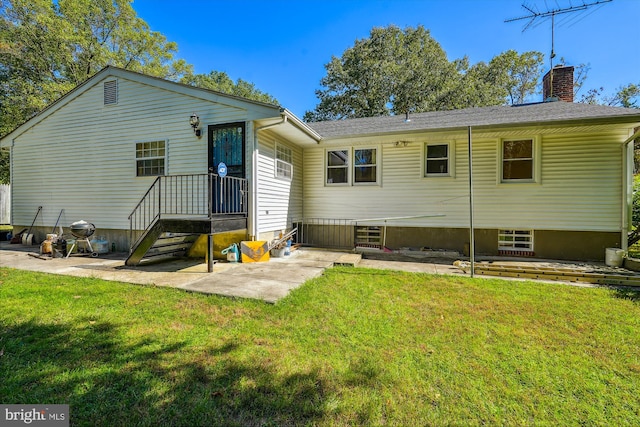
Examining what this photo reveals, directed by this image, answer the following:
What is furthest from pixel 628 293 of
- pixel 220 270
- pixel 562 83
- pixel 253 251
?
pixel 562 83

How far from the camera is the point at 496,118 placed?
799 cm

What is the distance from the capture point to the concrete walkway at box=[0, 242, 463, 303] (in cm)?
450

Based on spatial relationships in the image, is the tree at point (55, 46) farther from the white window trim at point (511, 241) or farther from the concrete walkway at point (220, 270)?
the white window trim at point (511, 241)

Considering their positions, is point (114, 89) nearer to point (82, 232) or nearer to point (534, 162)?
point (82, 232)

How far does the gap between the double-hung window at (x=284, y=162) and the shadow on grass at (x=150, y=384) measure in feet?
19.2

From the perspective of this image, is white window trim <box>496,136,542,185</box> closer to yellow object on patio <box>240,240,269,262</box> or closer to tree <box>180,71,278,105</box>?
yellow object on patio <box>240,240,269,262</box>

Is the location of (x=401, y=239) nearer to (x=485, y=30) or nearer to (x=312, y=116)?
(x=485, y=30)

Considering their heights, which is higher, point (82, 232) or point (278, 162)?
point (278, 162)

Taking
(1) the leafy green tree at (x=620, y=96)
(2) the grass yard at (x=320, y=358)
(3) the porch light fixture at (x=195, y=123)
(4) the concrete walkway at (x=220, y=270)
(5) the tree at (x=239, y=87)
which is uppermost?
(5) the tree at (x=239, y=87)

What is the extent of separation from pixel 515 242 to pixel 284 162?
718 cm

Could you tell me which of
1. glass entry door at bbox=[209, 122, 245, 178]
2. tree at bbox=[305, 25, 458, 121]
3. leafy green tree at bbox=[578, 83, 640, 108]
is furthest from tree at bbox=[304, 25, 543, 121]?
glass entry door at bbox=[209, 122, 245, 178]

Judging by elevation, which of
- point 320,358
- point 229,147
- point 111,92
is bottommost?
point 320,358

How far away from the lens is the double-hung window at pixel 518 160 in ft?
25.0

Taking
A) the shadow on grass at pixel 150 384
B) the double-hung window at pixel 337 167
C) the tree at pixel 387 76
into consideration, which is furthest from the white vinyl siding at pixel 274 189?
the tree at pixel 387 76
